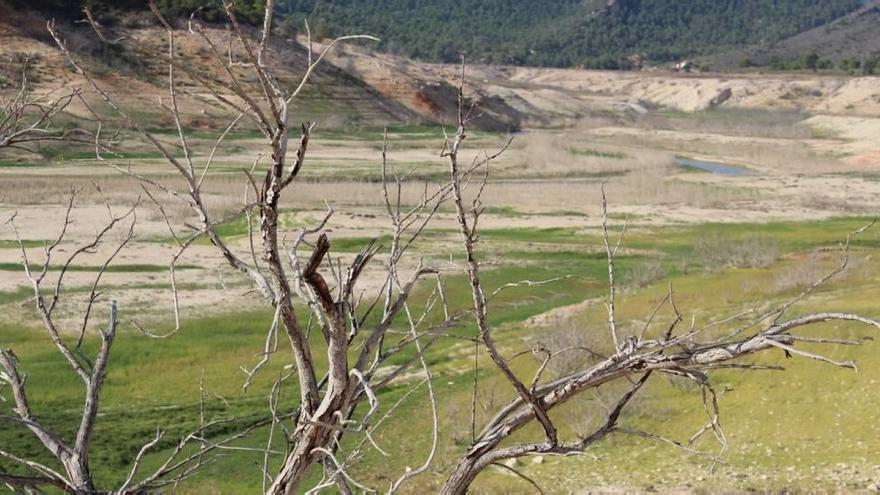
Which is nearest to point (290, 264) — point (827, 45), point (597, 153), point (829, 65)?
point (597, 153)

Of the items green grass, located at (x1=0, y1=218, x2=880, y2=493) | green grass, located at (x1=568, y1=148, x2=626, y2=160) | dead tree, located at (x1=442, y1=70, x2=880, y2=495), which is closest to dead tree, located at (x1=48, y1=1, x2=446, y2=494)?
dead tree, located at (x1=442, y1=70, x2=880, y2=495)

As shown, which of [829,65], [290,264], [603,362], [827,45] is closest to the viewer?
[290,264]

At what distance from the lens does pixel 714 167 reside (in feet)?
205

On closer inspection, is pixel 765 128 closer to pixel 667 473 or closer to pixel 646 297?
pixel 646 297

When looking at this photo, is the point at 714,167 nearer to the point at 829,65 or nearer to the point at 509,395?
the point at 509,395

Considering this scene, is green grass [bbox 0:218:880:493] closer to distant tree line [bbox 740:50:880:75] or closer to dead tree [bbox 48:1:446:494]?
dead tree [bbox 48:1:446:494]

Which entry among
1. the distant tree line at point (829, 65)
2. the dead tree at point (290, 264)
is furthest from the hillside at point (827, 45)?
the dead tree at point (290, 264)

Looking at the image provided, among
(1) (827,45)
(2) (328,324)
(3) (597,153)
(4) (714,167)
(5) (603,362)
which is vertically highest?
(2) (328,324)

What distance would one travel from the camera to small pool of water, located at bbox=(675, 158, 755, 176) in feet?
194

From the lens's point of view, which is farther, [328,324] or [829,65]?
[829,65]

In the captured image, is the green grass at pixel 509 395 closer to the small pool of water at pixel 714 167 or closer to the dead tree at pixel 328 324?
the dead tree at pixel 328 324

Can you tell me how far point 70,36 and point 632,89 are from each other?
3173 inches

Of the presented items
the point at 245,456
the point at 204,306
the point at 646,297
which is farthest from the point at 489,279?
the point at 245,456

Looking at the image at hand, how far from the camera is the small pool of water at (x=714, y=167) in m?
59.0
